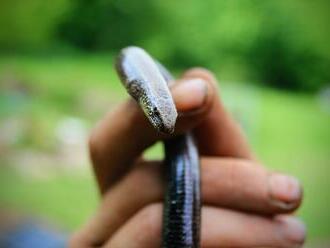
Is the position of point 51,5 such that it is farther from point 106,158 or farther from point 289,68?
point 106,158

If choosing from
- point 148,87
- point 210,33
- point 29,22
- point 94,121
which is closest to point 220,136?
point 148,87

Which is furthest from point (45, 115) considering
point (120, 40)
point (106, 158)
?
point (106, 158)

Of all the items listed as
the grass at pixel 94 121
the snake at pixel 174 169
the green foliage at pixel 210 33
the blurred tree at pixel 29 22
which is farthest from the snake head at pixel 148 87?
the blurred tree at pixel 29 22

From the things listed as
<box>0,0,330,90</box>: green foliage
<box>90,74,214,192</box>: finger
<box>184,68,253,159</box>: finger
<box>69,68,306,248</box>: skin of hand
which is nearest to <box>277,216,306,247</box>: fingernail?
<box>69,68,306,248</box>: skin of hand

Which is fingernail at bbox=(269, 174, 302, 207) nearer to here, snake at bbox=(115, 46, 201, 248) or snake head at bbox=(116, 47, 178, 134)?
snake at bbox=(115, 46, 201, 248)

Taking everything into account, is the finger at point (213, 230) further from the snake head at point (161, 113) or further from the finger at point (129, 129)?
the snake head at point (161, 113)
